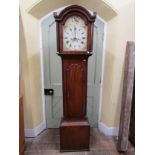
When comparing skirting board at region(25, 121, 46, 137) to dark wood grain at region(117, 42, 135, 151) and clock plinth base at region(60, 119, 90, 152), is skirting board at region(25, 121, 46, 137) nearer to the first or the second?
clock plinth base at region(60, 119, 90, 152)

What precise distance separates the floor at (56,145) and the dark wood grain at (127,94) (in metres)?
0.16

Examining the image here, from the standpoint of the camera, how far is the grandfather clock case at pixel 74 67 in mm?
1655

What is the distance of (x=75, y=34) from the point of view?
1.70 metres

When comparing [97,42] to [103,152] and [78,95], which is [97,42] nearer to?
[78,95]

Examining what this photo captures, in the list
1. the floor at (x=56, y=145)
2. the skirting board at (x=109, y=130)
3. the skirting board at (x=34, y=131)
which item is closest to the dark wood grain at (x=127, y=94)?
the floor at (x=56, y=145)

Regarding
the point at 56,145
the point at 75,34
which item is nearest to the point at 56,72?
the point at 75,34

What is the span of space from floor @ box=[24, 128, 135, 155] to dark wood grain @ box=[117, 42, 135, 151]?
0.52 feet

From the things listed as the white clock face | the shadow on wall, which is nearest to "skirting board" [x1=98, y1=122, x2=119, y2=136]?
the shadow on wall

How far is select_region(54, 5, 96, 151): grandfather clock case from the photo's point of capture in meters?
1.66

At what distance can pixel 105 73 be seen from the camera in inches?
91.0

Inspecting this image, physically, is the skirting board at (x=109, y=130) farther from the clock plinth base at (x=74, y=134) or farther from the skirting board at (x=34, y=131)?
the skirting board at (x=34, y=131)

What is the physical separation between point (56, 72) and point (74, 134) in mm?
911
